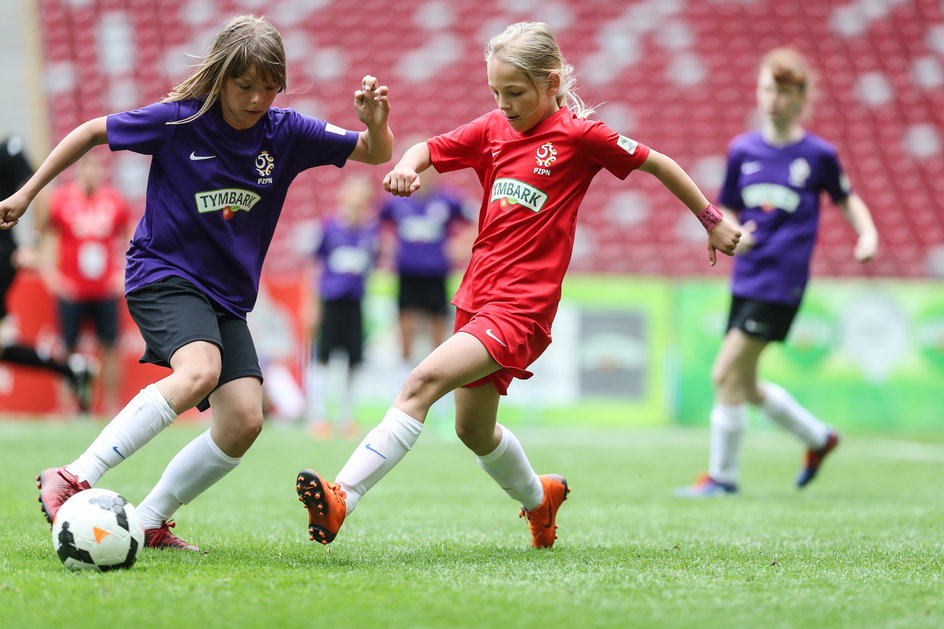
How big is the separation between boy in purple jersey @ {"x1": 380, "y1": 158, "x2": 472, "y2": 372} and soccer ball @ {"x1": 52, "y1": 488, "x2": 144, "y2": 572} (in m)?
7.81

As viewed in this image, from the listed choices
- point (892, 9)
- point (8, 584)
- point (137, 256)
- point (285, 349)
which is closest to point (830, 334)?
point (285, 349)

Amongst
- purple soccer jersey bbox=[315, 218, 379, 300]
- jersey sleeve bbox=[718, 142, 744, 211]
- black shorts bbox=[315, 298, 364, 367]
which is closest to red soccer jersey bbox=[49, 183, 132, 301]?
purple soccer jersey bbox=[315, 218, 379, 300]

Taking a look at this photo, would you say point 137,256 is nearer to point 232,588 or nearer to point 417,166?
point 417,166

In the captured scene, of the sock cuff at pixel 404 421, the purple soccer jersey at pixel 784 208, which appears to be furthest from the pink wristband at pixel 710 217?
the purple soccer jersey at pixel 784 208

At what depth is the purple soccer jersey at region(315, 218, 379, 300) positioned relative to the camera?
36.5 feet

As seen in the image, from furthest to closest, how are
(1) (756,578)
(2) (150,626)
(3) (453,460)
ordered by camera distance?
(3) (453,460) < (1) (756,578) < (2) (150,626)

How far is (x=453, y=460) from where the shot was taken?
27.3 ft

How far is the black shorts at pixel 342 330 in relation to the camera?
1112 cm

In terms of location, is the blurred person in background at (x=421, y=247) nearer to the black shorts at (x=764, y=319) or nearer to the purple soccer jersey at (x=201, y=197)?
the black shorts at (x=764, y=319)

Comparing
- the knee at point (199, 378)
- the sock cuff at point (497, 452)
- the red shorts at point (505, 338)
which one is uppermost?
the red shorts at point (505, 338)

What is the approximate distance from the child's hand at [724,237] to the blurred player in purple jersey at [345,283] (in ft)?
23.9

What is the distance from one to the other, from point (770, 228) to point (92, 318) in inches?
276

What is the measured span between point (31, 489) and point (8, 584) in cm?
280

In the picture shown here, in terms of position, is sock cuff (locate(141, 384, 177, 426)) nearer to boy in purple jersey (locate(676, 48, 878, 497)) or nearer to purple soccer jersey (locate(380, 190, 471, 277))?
boy in purple jersey (locate(676, 48, 878, 497))
